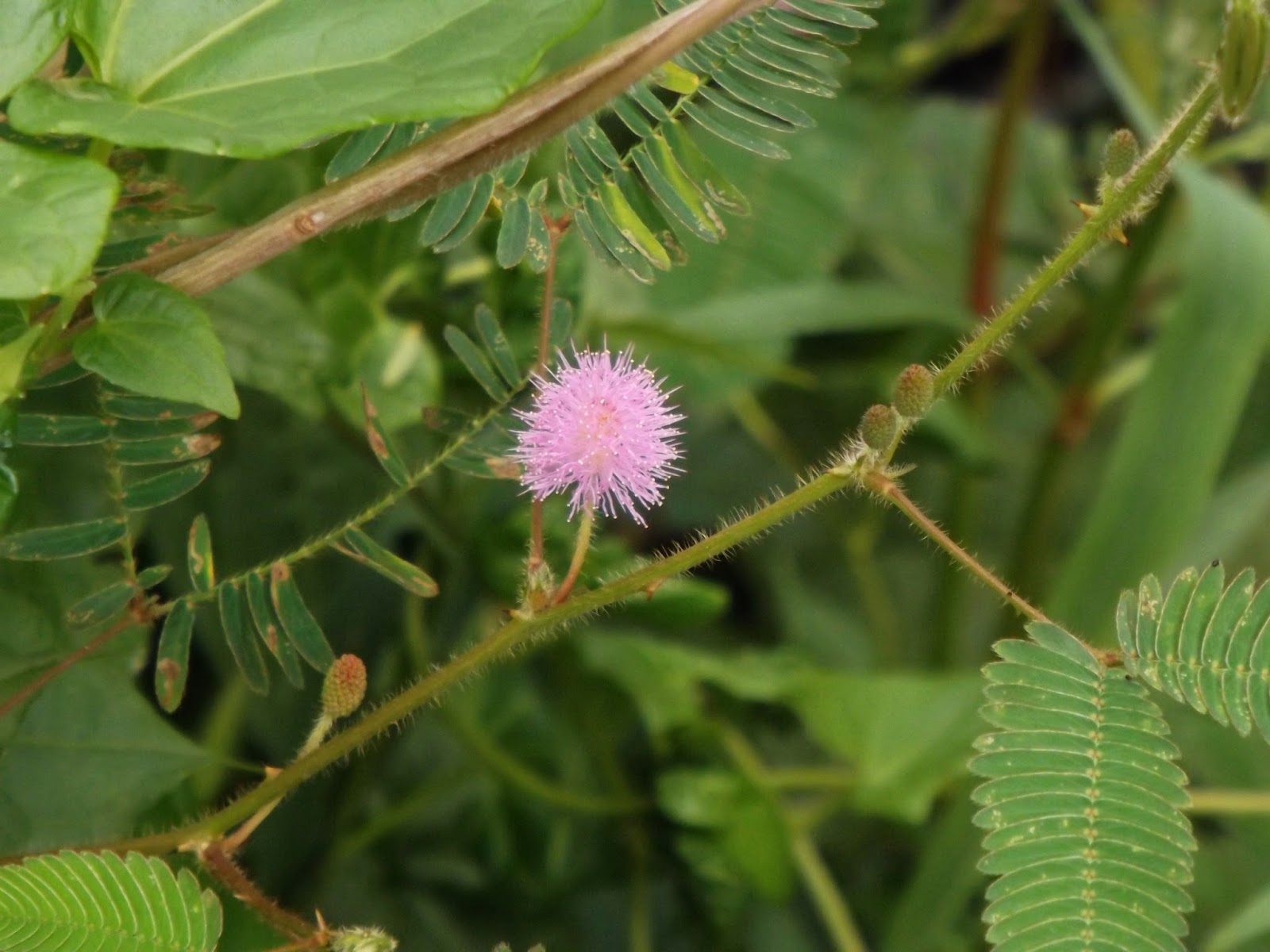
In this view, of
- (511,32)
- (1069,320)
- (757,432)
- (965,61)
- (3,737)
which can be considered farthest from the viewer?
(965,61)

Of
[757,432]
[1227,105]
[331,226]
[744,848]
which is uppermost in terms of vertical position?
[1227,105]

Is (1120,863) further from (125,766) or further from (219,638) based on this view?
(219,638)

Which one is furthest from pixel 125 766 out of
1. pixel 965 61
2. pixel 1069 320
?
pixel 965 61

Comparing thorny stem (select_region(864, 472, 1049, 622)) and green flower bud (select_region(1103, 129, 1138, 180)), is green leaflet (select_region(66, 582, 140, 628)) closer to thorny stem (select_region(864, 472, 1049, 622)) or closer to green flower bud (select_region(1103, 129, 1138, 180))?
thorny stem (select_region(864, 472, 1049, 622))

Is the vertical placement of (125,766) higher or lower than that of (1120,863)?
lower

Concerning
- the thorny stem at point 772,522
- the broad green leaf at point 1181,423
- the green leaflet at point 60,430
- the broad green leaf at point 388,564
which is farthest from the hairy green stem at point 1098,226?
the broad green leaf at point 1181,423

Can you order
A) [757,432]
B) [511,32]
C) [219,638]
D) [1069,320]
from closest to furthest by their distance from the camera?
[511,32], [219,638], [757,432], [1069,320]
